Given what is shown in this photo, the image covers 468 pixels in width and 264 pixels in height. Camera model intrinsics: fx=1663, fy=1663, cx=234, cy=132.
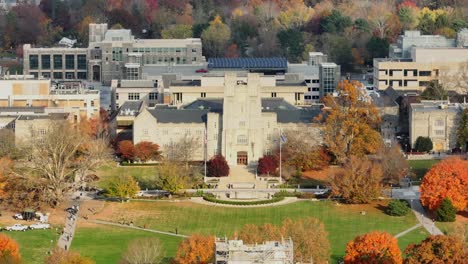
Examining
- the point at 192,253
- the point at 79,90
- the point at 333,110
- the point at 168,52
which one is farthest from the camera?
the point at 168,52

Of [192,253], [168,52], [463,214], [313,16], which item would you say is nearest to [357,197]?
[463,214]

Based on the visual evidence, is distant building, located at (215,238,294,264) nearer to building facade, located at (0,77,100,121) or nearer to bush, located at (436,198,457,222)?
bush, located at (436,198,457,222)

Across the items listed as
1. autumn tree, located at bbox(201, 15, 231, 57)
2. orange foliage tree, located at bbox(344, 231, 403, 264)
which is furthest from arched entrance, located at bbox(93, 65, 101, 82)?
orange foliage tree, located at bbox(344, 231, 403, 264)

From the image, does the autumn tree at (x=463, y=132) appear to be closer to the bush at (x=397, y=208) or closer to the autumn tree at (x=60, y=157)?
the bush at (x=397, y=208)

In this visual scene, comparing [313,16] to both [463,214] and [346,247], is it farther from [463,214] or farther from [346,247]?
[346,247]

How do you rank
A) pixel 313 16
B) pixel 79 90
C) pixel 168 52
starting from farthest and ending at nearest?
pixel 313 16, pixel 168 52, pixel 79 90

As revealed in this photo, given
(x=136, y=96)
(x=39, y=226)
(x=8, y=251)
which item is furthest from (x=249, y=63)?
(x=8, y=251)
